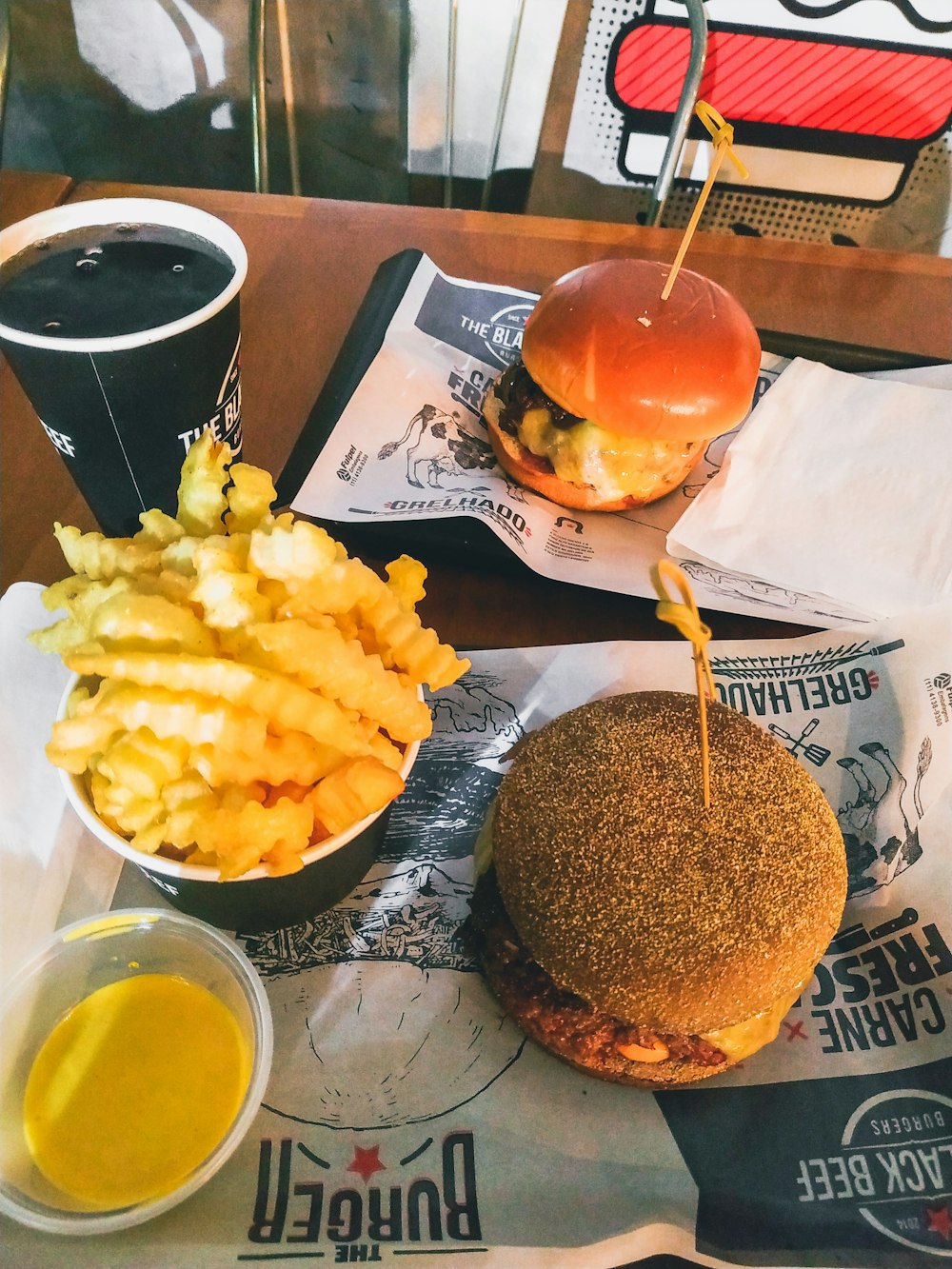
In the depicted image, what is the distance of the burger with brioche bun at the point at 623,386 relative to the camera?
1279 mm

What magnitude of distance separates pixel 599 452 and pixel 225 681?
881 mm


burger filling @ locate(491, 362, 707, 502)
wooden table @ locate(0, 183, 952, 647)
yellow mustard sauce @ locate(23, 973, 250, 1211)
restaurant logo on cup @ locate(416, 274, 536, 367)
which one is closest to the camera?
yellow mustard sauce @ locate(23, 973, 250, 1211)

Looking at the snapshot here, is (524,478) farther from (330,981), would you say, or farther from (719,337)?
(330,981)

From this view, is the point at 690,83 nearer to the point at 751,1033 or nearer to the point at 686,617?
the point at 686,617

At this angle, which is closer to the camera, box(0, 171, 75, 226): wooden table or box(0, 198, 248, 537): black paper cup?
box(0, 198, 248, 537): black paper cup

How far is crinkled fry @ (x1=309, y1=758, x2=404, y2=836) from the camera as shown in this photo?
66 cm

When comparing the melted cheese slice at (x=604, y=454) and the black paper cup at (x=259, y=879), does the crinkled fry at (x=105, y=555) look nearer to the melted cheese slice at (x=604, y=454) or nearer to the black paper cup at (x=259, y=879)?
the black paper cup at (x=259, y=879)


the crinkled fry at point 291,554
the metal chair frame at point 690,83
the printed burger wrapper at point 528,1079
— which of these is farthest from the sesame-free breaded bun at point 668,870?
the metal chair frame at point 690,83

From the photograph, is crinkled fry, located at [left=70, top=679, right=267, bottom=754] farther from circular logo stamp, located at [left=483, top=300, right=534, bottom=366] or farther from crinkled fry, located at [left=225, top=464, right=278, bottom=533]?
circular logo stamp, located at [left=483, top=300, right=534, bottom=366]

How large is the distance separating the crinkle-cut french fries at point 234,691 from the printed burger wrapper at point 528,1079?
272 millimetres

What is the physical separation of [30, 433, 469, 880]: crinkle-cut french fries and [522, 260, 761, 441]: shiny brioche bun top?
0.73 metres

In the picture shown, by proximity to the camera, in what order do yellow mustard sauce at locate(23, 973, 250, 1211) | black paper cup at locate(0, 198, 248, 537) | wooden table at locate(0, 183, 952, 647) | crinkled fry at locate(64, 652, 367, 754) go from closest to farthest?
crinkled fry at locate(64, 652, 367, 754)
yellow mustard sauce at locate(23, 973, 250, 1211)
black paper cup at locate(0, 198, 248, 537)
wooden table at locate(0, 183, 952, 647)

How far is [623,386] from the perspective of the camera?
1.29 meters

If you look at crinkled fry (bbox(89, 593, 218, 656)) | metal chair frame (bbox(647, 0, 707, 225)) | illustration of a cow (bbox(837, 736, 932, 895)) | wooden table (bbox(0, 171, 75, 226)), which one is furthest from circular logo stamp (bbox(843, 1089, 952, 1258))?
wooden table (bbox(0, 171, 75, 226))
